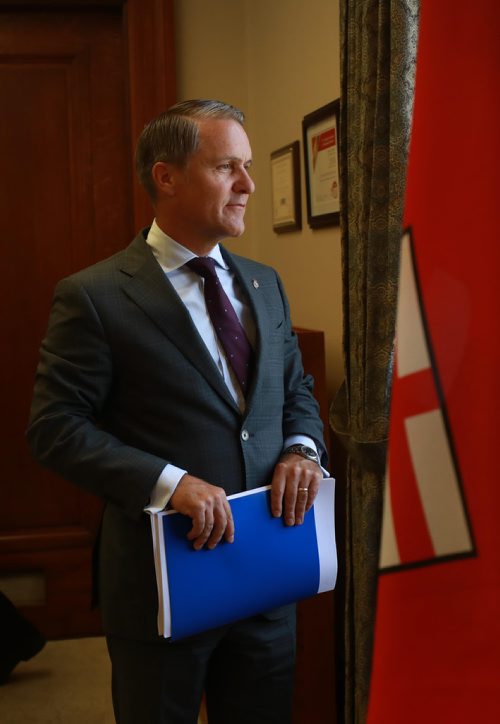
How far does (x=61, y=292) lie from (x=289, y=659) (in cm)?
84

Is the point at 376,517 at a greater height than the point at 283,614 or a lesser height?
greater

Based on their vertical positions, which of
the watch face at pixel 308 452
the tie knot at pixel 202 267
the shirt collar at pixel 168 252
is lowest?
the watch face at pixel 308 452

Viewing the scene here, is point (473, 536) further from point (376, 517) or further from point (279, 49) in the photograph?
point (279, 49)

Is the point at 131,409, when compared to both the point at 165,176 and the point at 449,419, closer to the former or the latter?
the point at 165,176

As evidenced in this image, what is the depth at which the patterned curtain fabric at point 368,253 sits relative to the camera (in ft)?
5.50

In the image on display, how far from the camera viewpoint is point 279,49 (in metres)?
2.75

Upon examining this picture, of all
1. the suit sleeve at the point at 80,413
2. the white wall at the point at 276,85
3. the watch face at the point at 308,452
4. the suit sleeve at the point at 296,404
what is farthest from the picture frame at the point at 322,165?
the suit sleeve at the point at 80,413

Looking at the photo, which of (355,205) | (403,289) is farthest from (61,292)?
(403,289)

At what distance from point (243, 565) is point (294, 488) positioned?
166 mm

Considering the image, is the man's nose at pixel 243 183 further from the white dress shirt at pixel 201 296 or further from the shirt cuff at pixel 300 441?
the shirt cuff at pixel 300 441

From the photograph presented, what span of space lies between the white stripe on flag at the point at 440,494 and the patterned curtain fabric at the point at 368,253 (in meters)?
1.09

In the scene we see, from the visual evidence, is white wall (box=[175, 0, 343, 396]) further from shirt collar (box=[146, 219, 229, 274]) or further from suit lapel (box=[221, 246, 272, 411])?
shirt collar (box=[146, 219, 229, 274])

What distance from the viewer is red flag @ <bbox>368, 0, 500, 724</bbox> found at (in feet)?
2.20

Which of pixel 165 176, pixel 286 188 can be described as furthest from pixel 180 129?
pixel 286 188
